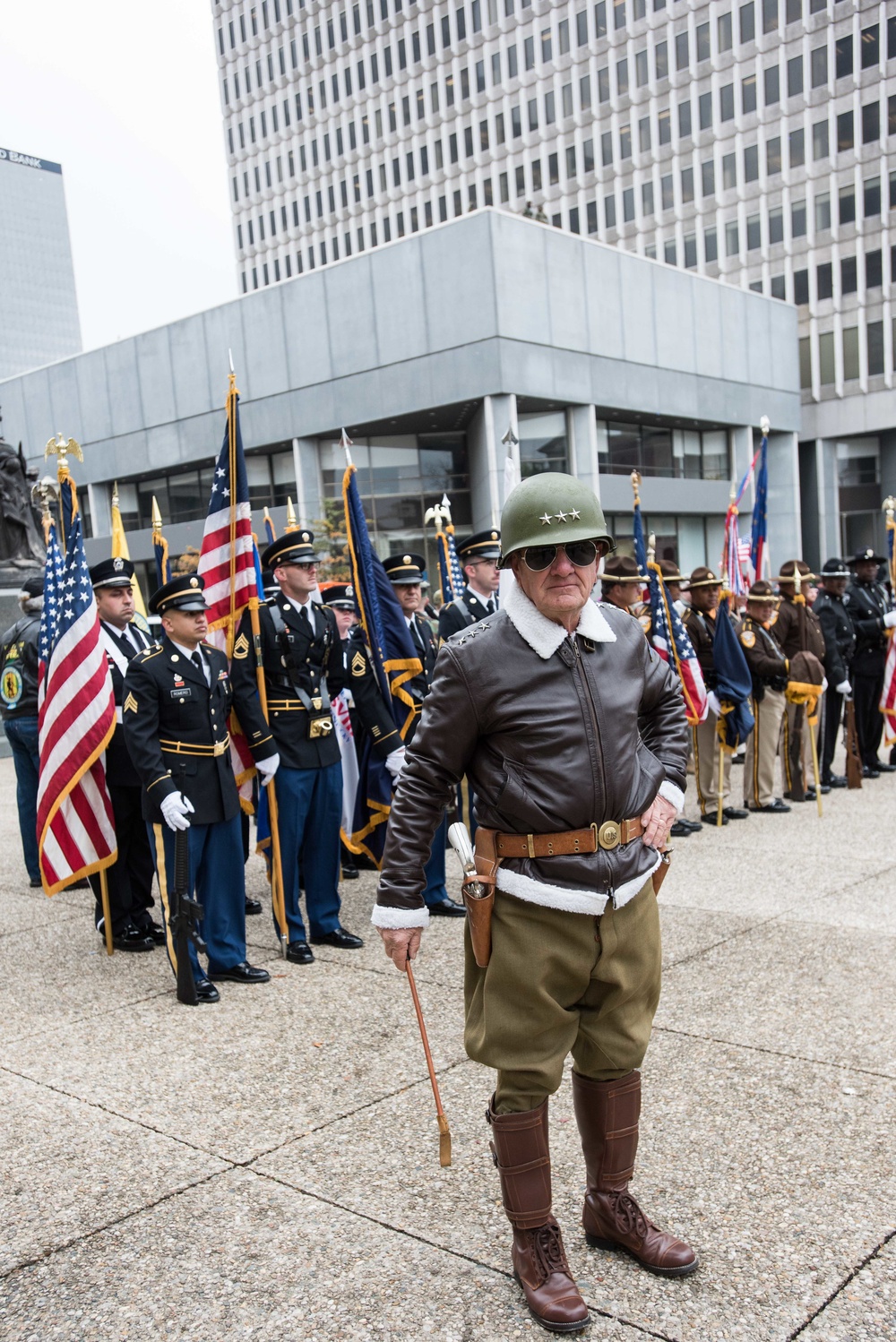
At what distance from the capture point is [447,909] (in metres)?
6.43

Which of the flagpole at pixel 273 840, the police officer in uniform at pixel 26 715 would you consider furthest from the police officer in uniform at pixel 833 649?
the police officer in uniform at pixel 26 715

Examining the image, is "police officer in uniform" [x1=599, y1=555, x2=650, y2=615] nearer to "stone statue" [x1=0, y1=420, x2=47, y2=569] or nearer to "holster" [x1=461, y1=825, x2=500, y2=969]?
"holster" [x1=461, y1=825, x2=500, y2=969]

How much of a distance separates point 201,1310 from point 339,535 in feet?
91.2

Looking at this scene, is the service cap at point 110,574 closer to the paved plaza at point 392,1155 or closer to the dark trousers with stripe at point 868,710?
the paved plaza at point 392,1155

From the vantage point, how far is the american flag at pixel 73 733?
5730 mm

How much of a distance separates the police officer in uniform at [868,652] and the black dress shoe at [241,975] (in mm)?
7094

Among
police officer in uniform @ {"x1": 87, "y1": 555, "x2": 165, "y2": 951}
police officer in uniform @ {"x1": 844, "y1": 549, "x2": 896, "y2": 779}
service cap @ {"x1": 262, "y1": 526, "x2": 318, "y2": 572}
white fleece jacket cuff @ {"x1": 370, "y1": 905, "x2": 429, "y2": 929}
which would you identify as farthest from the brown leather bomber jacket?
police officer in uniform @ {"x1": 844, "y1": 549, "x2": 896, "y2": 779}

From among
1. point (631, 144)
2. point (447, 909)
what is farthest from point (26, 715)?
point (631, 144)

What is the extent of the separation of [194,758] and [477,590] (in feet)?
7.56

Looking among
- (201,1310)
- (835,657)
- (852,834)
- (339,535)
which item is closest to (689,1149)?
(201,1310)

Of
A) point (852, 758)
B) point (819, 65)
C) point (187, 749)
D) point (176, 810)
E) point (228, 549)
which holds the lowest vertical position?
point (852, 758)

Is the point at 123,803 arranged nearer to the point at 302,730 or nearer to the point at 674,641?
the point at 302,730

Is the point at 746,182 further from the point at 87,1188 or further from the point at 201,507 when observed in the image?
the point at 87,1188

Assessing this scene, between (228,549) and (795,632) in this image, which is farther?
(795,632)
